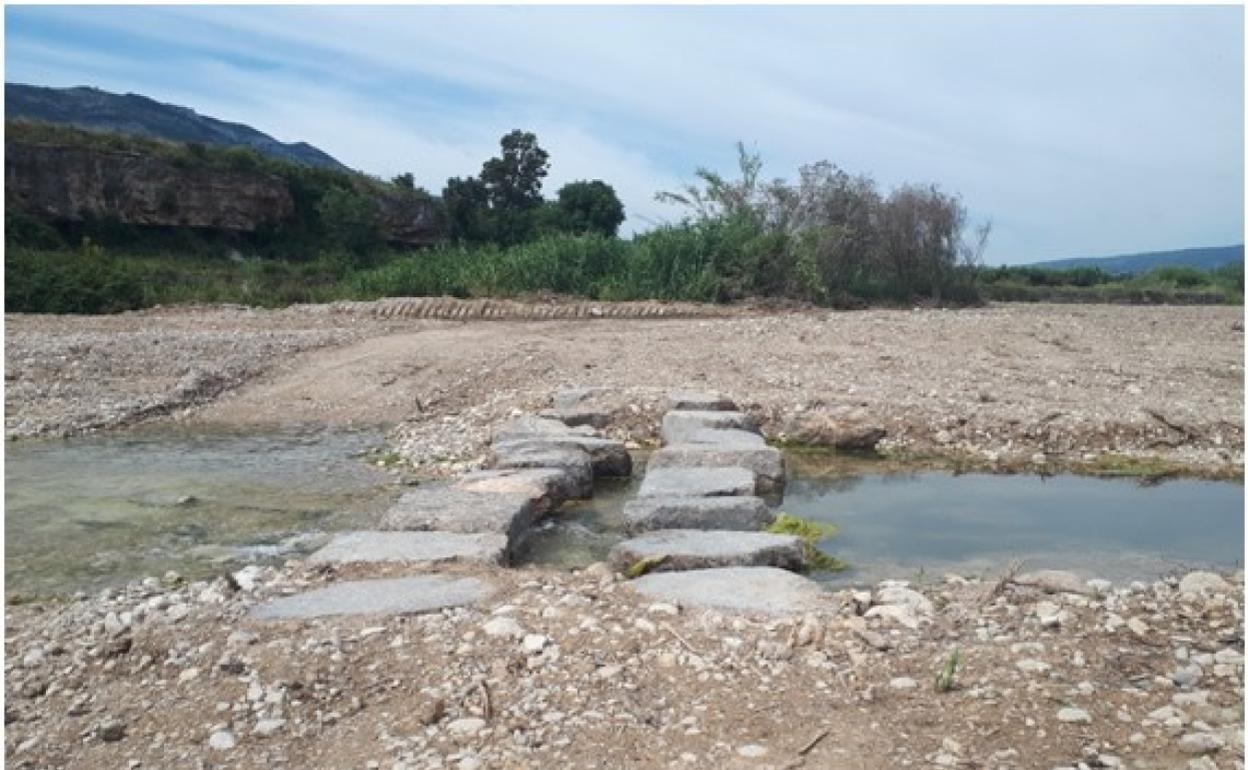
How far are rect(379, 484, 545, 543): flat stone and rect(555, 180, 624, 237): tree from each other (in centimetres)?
2542

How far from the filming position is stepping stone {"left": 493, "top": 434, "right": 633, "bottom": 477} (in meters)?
6.00

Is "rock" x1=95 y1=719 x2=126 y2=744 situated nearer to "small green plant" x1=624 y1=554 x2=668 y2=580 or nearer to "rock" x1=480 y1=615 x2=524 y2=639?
"rock" x1=480 y1=615 x2=524 y2=639

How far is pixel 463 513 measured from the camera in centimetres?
443

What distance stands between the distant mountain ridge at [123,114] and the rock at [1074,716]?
116ft

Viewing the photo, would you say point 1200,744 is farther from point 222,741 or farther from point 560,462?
point 560,462

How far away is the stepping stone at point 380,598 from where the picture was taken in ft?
10.6

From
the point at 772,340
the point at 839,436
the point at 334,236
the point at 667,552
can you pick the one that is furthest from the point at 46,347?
the point at 334,236

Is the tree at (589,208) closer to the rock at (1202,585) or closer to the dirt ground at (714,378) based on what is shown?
Result: the dirt ground at (714,378)

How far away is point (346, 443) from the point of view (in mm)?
7508

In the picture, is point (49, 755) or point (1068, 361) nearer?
point (49, 755)

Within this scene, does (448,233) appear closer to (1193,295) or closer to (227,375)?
(1193,295)

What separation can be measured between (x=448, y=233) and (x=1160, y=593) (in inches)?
1320

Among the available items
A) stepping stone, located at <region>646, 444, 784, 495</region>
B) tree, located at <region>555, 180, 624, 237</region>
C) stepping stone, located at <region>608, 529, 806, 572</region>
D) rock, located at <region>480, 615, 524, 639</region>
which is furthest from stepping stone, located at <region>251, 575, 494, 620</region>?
tree, located at <region>555, 180, 624, 237</region>

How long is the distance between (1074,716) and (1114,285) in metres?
29.0
